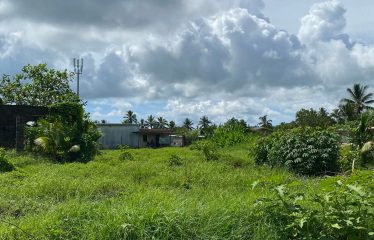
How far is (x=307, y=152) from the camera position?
1434cm

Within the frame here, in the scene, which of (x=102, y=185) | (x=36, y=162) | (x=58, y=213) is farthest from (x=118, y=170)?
(x=58, y=213)

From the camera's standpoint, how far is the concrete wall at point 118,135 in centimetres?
4567

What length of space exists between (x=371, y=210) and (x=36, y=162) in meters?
13.2

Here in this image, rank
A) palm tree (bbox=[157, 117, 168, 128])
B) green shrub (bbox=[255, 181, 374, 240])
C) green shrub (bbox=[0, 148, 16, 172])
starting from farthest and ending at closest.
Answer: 1. palm tree (bbox=[157, 117, 168, 128])
2. green shrub (bbox=[0, 148, 16, 172])
3. green shrub (bbox=[255, 181, 374, 240])

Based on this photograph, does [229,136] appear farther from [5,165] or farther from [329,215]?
[329,215]

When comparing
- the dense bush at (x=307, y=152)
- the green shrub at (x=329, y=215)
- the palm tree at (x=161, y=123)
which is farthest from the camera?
the palm tree at (x=161, y=123)

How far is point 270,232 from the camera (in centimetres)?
501

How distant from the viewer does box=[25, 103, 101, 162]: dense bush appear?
18078mm

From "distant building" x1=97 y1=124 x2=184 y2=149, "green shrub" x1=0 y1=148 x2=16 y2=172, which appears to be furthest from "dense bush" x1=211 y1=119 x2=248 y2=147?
"distant building" x1=97 y1=124 x2=184 y2=149

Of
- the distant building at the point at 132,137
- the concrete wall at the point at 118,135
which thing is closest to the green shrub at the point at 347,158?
the distant building at the point at 132,137

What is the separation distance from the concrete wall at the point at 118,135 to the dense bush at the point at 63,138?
2413 centimetres

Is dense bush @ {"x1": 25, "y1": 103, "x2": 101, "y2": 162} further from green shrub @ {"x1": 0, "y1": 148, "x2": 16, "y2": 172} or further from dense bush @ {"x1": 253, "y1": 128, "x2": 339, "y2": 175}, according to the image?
dense bush @ {"x1": 253, "y1": 128, "x2": 339, "y2": 175}

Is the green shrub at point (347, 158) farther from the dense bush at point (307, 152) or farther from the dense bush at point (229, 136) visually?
the dense bush at point (229, 136)

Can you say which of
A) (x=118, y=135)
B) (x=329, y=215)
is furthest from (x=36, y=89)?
(x=329, y=215)
